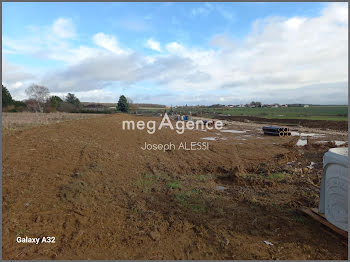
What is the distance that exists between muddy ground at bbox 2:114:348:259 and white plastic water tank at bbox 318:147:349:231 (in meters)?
0.33

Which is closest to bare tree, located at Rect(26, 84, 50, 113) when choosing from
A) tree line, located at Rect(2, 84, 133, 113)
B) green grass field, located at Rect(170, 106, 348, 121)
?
tree line, located at Rect(2, 84, 133, 113)

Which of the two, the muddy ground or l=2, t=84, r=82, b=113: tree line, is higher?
l=2, t=84, r=82, b=113: tree line

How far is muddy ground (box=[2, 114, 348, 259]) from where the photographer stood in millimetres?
2756

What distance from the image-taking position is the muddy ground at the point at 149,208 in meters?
2.76

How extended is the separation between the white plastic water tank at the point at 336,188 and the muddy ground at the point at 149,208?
33 centimetres

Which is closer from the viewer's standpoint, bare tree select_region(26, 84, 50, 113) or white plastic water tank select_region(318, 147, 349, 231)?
white plastic water tank select_region(318, 147, 349, 231)

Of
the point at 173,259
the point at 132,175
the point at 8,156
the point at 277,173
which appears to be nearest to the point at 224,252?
the point at 173,259

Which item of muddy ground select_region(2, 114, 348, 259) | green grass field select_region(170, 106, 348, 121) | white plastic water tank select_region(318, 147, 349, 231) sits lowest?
muddy ground select_region(2, 114, 348, 259)

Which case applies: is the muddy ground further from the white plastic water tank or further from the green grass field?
the green grass field

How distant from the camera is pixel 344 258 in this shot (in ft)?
8.61

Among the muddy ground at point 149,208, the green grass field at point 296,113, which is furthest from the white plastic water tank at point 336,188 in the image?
the green grass field at point 296,113

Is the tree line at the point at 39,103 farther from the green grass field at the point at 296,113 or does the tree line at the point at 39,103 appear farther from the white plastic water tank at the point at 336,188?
the white plastic water tank at the point at 336,188

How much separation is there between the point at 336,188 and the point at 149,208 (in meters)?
3.26

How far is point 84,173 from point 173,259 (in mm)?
3752
